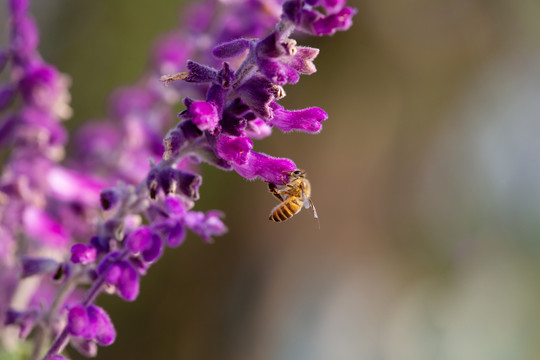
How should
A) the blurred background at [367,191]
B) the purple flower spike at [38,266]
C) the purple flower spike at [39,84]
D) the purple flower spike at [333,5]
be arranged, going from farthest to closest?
the blurred background at [367,191], the purple flower spike at [39,84], the purple flower spike at [38,266], the purple flower spike at [333,5]

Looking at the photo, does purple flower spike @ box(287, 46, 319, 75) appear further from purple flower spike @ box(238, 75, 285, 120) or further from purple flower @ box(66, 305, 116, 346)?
purple flower @ box(66, 305, 116, 346)

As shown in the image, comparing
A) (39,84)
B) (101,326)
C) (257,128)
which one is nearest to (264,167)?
(257,128)

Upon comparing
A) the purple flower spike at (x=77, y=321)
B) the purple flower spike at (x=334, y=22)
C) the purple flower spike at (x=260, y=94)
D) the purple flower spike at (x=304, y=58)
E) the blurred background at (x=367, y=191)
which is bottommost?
the purple flower spike at (x=77, y=321)

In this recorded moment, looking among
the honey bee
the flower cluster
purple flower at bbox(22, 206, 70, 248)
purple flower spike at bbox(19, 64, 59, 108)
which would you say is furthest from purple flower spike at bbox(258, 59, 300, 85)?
purple flower at bbox(22, 206, 70, 248)

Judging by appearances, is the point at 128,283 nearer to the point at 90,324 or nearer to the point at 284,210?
the point at 90,324

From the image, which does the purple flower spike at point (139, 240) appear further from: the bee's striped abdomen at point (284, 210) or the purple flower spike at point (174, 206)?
the bee's striped abdomen at point (284, 210)

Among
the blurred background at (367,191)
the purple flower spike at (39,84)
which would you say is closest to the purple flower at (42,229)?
the purple flower spike at (39,84)
